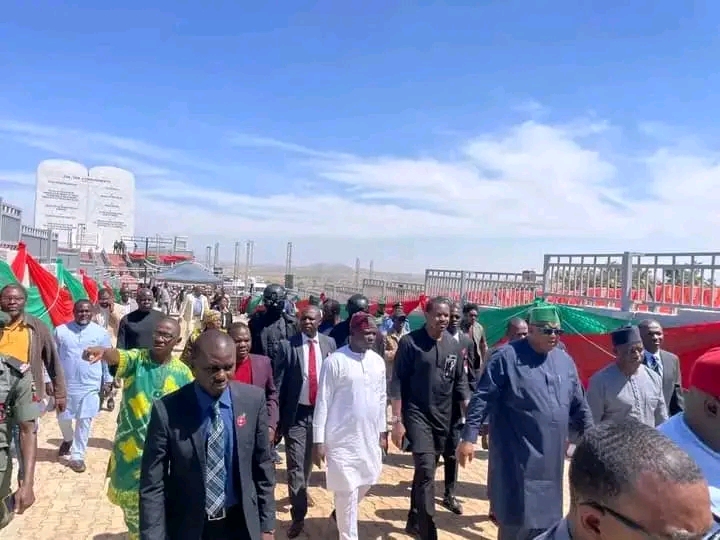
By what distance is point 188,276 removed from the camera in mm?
24266


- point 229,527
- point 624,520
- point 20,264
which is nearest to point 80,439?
point 20,264

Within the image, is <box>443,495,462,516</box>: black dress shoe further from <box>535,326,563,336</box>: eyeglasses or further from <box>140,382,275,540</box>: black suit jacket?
<box>140,382,275,540</box>: black suit jacket

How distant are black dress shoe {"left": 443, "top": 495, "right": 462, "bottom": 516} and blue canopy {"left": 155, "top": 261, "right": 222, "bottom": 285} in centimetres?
1846

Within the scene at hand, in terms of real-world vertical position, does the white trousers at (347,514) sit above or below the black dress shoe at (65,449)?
above

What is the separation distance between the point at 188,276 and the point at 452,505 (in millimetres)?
19889

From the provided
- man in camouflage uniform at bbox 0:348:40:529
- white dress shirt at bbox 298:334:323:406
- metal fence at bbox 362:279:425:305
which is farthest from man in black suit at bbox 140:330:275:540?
metal fence at bbox 362:279:425:305

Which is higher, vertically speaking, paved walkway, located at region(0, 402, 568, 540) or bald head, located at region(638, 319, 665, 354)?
bald head, located at region(638, 319, 665, 354)

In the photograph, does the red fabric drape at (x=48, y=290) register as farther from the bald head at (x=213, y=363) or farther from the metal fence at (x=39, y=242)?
the bald head at (x=213, y=363)

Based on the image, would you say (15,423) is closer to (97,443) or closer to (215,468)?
(215,468)

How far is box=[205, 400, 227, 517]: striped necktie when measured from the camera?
114 inches

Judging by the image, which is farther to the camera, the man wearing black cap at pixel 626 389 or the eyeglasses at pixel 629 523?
the man wearing black cap at pixel 626 389

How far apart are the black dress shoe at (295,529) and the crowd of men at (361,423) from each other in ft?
0.06

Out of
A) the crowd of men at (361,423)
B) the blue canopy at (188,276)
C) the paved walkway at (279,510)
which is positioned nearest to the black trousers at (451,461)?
the crowd of men at (361,423)

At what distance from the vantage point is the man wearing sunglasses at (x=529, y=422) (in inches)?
157
